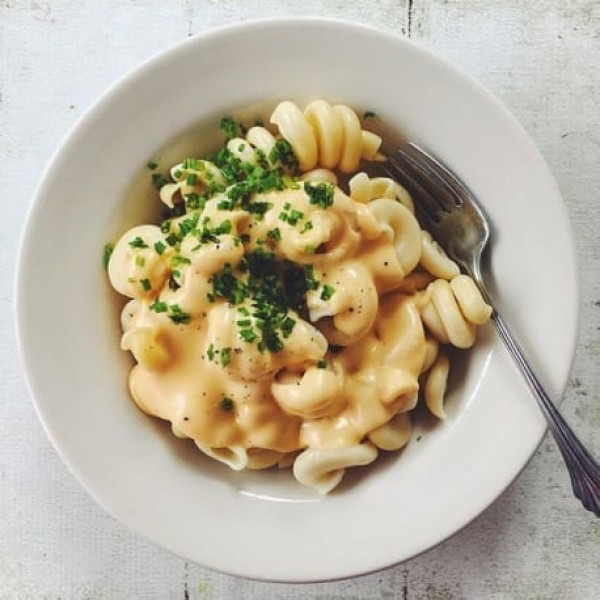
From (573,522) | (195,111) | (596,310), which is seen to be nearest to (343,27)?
(195,111)

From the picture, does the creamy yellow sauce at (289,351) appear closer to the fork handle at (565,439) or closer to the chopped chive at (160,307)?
the chopped chive at (160,307)

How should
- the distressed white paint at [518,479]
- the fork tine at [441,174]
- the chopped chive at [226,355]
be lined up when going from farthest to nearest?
the distressed white paint at [518,479] → the fork tine at [441,174] → the chopped chive at [226,355]

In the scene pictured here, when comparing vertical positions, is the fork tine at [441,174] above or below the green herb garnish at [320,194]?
below

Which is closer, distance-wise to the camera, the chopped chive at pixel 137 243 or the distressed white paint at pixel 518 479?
the chopped chive at pixel 137 243

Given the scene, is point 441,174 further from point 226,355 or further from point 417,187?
point 226,355

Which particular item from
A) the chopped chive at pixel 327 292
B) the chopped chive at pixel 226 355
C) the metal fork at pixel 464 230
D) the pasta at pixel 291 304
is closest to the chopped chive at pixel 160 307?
the pasta at pixel 291 304

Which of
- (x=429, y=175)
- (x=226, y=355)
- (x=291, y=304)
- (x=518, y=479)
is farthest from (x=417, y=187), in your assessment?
(x=518, y=479)

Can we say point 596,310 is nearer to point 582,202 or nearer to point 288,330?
point 582,202
